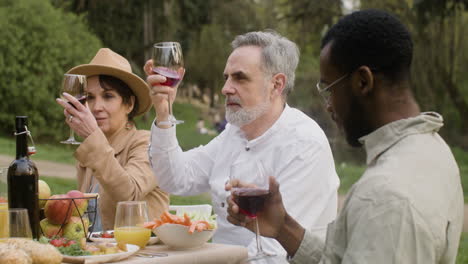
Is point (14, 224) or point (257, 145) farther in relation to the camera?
point (257, 145)

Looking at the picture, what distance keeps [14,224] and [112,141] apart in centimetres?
188

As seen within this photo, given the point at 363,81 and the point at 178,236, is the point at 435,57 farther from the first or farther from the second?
the point at 363,81

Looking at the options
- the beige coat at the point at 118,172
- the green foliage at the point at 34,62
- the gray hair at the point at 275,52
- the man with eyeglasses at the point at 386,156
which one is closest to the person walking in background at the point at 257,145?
the gray hair at the point at 275,52

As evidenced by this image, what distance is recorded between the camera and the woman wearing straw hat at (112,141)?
3.93m

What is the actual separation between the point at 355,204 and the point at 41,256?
145 cm

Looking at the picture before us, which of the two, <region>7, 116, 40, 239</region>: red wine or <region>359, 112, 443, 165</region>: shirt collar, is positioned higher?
<region>359, 112, 443, 165</region>: shirt collar

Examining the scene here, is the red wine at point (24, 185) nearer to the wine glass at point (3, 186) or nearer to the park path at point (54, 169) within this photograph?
the wine glass at point (3, 186)

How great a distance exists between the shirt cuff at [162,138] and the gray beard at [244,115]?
40 centimetres

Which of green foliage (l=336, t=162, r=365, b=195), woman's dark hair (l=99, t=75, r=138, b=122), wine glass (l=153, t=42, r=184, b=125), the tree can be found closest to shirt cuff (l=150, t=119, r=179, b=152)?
wine glass (l=153, t=42, r=184, b=125)

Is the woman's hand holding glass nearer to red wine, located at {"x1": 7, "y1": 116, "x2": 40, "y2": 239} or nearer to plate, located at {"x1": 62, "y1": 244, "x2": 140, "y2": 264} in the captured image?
red wine, located at {"x1": 7, "y1": 116, "x2": 40, "y2": 239}

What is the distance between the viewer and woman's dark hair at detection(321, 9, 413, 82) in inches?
86.3

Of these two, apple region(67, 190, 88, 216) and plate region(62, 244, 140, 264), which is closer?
plate region(62, 244, 140, 264)

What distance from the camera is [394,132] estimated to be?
2176mm

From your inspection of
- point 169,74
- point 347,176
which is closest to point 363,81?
point 169,74
